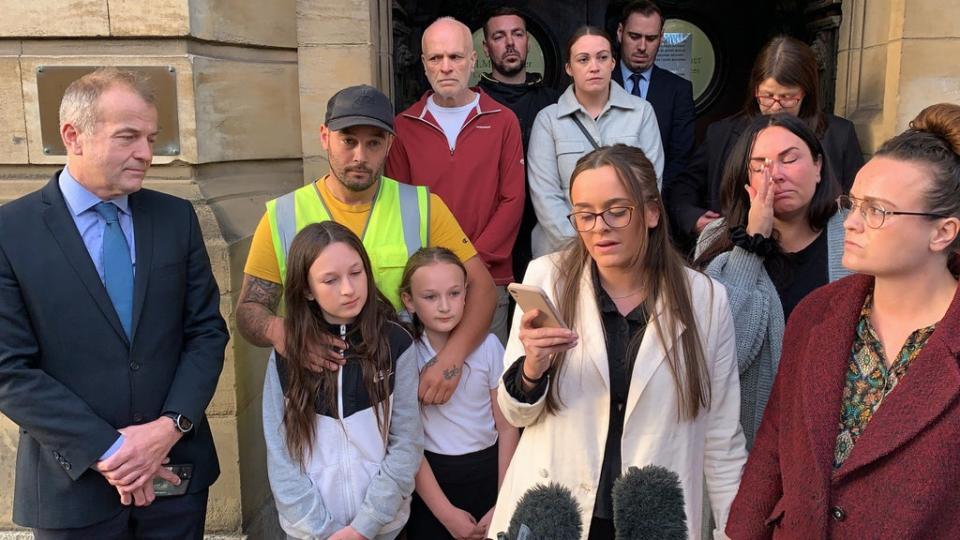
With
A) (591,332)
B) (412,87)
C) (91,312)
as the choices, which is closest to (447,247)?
(591,332)

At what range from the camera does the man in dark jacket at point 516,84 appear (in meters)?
4.13

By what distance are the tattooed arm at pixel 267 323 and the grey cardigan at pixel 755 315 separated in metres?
1.25

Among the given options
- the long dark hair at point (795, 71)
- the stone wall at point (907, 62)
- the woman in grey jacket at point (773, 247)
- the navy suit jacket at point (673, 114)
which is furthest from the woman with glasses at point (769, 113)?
the woman in grey jacket at point (773, 247)

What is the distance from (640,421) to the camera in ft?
6.91

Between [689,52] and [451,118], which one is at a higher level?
[689,52]

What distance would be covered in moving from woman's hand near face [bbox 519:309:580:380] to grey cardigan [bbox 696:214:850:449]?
71cm

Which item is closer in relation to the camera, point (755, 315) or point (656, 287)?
point (656, 287)

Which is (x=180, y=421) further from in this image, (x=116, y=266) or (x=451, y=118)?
(x=451, y=118)

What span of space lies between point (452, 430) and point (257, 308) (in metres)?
0.81

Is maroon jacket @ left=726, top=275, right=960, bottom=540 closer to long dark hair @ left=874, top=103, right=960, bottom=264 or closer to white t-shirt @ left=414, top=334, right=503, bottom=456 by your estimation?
long dark hair @ left=874, top=103, right=960, bottom=264

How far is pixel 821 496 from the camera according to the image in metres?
1.80

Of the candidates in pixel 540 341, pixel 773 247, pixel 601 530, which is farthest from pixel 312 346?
pixel 773 247

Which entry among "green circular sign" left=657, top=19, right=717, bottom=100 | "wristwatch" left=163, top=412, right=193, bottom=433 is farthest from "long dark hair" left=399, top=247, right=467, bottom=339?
"green circular sign" left=657, top=19, right=717, bottom=100

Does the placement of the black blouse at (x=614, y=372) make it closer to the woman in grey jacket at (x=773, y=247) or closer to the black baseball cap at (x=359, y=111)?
the woman in grey jacket at (x=773, y=247)
